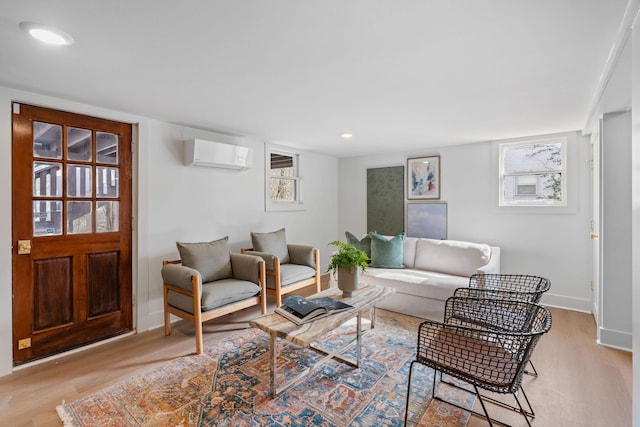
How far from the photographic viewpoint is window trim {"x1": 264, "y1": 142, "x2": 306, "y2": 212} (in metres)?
4.59

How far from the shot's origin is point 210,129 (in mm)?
3807

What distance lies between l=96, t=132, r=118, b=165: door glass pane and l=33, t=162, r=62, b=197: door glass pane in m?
0.35

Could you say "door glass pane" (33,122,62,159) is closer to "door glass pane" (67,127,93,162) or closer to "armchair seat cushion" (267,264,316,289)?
"door glass pane" (67,127,93,162)

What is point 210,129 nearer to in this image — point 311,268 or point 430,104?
point 311,268

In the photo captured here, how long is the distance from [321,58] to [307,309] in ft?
5.46

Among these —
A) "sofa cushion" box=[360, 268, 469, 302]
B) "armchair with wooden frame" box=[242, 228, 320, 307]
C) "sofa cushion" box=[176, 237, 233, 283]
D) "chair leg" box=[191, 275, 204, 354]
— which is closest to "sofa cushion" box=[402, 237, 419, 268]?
"sofa cushion" box=[360, 268, 469, 302]

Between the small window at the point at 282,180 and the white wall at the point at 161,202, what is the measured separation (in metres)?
0.13

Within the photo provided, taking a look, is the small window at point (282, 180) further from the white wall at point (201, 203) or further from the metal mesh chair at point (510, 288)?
the metal mesh chair at point (510, 288)

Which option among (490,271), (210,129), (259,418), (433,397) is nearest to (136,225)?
(210,129)

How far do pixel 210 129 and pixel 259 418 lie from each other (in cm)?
310

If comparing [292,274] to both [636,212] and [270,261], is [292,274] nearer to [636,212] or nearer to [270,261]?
[270,261]

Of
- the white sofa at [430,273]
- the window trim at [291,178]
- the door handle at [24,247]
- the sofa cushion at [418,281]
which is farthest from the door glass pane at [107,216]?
the sofa cushion at [418,281]

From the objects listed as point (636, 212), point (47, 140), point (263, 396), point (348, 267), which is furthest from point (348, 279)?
point (47, 140)

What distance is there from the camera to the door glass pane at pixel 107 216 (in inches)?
119
